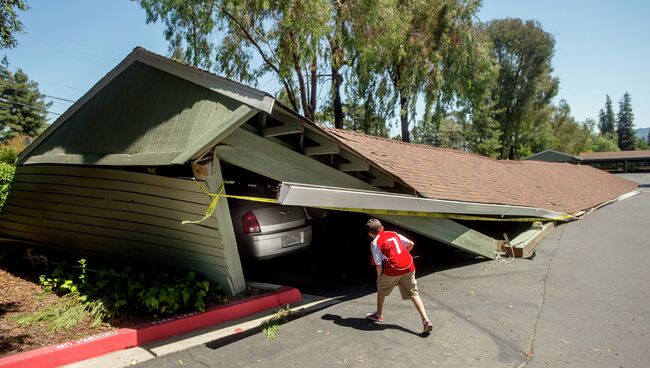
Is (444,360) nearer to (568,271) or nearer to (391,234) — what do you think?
(391,234)

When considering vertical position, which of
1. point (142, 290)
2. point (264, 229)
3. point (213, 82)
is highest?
point (213, 82)

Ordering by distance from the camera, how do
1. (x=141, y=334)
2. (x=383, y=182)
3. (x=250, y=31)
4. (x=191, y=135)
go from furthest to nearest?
(x=250, y=31)
(x=383, y=182)
(x=191, y=135)
(x=141, y=334)

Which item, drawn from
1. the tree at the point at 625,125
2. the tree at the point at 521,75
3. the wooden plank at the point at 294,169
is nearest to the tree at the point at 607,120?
the tree at the point at 625,125

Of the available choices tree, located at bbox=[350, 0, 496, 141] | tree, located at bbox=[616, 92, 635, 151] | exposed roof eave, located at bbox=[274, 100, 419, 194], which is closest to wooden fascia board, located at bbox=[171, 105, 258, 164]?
exposed roof eave, located at bbox=[274, 100, 419, 194]

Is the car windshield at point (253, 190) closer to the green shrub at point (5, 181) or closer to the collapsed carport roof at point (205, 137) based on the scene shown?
the collapsed carport roof at point (205, 137)

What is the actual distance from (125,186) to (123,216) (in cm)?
51

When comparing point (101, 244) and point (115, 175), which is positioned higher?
point (115, 175)

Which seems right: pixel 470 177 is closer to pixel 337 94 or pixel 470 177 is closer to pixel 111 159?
pixel 111 159

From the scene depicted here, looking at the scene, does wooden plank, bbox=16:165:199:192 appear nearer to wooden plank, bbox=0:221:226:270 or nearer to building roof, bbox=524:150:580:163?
wooden plank, bbox=0:221:226:270

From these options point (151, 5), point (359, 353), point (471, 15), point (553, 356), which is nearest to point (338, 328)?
point (359, 353)

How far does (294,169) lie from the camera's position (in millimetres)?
5754

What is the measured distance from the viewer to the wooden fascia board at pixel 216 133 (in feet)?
14.6

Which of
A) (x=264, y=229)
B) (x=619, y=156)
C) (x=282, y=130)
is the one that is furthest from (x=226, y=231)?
(x=619, y=156)

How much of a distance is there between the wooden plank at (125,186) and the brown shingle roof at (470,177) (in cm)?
226
